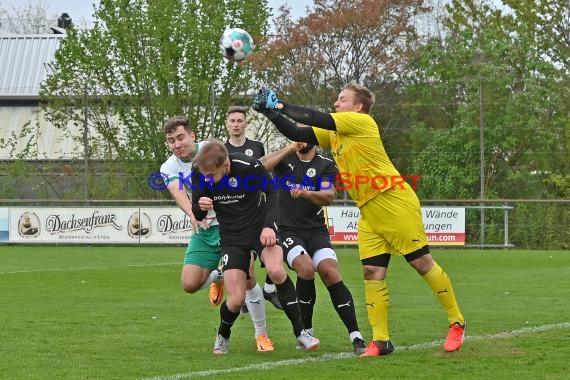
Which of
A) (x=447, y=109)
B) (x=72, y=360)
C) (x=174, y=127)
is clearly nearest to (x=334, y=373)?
(x=72, y=360)

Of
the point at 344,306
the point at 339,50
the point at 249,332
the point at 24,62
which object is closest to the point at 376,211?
the point at 344,306

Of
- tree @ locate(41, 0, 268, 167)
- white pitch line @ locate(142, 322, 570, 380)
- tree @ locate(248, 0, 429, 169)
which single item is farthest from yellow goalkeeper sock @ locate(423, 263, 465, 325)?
tree @ locate(248, 0, 429, 169)

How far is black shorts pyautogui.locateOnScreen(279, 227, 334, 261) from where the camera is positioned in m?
9.42

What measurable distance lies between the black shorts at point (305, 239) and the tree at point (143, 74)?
19.9 metres

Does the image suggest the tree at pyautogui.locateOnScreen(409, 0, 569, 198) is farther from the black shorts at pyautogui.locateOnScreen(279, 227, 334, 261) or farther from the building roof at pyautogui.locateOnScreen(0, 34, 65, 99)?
the building roof at pyautogui.locateOnScreen(0, 34, 65, 99)

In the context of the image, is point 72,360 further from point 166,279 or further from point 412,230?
point 166,279

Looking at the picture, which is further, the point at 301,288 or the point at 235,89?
the point at 235,89

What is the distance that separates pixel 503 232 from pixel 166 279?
40.2ft

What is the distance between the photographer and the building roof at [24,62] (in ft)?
153

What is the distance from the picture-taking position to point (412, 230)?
27.8 ft

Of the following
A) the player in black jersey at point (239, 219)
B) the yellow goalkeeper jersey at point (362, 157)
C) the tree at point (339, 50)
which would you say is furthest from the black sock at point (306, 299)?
the tree at point (339, 50)

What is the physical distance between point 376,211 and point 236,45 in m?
1.67

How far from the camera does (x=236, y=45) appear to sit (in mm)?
8719

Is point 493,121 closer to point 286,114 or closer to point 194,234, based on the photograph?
point 194,234
